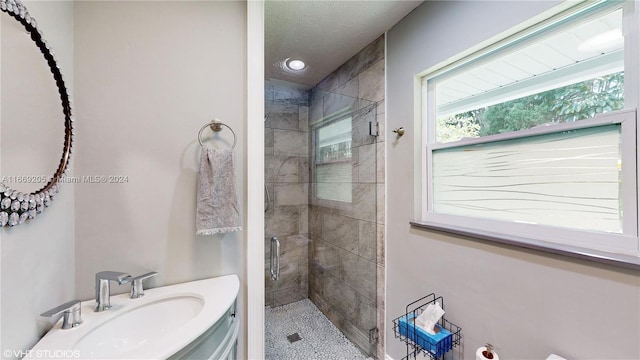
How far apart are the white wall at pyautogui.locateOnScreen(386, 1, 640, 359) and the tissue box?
0.11 metres

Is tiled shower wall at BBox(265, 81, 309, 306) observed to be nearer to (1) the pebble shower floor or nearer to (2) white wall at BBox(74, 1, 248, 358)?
(1) the pebble shower floor

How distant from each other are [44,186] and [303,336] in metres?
1.93

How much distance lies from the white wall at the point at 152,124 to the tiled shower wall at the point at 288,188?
2.18 feet

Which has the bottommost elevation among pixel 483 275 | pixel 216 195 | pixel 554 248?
pixel 483 275

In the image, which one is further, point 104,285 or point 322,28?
point 322,28

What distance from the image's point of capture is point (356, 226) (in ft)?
6.47

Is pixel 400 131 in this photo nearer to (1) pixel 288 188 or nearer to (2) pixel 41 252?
(1) pixel 288 188

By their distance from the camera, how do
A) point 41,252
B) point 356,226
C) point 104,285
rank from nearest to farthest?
point 41,252 < point 104,285 < point 356,226

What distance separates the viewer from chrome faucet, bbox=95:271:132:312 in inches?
35.7

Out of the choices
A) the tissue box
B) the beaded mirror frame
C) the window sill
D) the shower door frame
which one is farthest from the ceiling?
the tissue box

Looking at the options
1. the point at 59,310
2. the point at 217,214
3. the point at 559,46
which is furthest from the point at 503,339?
the point at 59,310

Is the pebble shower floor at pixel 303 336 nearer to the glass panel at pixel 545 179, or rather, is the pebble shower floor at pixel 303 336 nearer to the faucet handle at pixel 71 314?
the faucet handle at pixel 71 314

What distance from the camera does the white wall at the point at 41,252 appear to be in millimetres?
676

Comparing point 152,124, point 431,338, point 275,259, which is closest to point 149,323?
point 152,124
